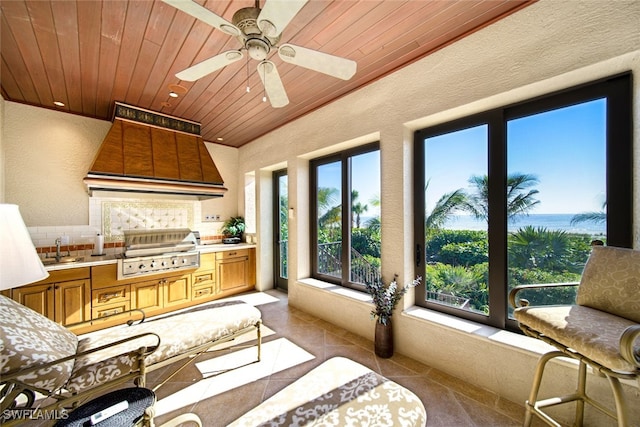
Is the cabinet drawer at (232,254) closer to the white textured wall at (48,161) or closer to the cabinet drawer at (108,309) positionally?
the cabinet drawer at (108,309)

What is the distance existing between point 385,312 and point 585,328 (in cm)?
140

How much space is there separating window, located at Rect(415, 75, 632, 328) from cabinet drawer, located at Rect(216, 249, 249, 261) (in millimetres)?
3039

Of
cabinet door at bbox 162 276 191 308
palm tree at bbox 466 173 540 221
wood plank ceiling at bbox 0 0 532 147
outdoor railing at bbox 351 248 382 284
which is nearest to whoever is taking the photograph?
wood plank ceiling at bbox 0 0 532 147

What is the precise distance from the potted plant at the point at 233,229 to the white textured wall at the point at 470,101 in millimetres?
2204

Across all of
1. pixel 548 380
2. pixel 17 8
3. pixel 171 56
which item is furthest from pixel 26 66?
pixel 548 380

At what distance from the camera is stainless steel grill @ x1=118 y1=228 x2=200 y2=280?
10.1ft

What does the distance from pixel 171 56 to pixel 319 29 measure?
135 cm

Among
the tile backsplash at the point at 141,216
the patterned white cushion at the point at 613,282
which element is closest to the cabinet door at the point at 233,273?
the tile backsplash at the point at 141,216

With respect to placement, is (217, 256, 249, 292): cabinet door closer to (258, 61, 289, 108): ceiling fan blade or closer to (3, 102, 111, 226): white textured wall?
(3, 102, 111, 226): white textured wall

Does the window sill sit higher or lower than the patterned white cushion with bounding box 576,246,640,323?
lower

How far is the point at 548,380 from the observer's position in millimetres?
1575

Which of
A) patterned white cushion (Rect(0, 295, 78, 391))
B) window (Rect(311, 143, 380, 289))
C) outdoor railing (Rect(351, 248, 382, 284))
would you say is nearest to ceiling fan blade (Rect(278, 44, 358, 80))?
window (Rect(311, 143, 380, 289))

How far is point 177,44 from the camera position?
1957mm

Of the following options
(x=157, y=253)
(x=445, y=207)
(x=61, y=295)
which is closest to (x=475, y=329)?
(x=445, y=207)
